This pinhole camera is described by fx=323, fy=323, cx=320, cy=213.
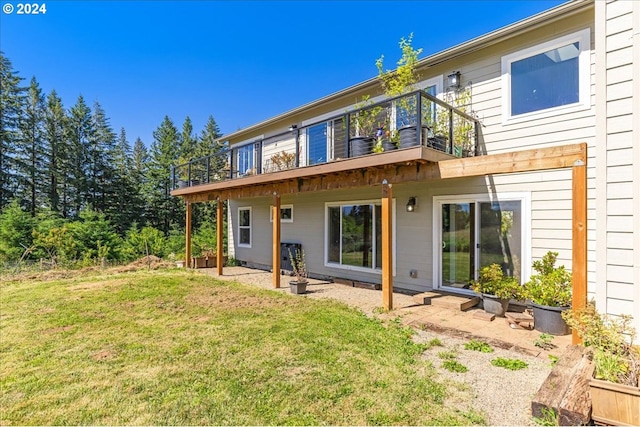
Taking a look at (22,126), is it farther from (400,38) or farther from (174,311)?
(400,38)

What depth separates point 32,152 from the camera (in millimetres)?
21516

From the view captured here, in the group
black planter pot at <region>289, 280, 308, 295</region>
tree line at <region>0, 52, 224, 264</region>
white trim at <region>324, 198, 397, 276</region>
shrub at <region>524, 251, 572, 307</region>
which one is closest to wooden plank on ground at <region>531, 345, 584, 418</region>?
shrub at <region>524, 251, 572, 307</region>

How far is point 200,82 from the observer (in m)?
18.2

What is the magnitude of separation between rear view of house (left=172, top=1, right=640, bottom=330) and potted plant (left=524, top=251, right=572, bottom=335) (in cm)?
61

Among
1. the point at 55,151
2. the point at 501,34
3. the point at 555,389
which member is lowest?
the point at 555,389

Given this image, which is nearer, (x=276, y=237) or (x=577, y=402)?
(x=577, y=402)

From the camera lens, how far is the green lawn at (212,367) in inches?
113

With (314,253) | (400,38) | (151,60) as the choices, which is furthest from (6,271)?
(400,38)

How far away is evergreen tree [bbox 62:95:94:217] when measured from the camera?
75.0 ft

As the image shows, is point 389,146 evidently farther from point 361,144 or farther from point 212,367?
point 212,367

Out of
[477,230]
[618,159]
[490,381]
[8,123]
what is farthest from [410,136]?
[8,123]

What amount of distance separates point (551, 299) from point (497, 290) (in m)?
0.86

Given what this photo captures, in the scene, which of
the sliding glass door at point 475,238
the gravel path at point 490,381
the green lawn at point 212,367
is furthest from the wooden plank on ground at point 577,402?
the sliding glass door at point 475,238

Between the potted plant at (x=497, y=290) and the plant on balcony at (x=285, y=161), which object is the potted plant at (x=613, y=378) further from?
the plant on balcony at (x=285, y=161)
